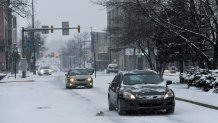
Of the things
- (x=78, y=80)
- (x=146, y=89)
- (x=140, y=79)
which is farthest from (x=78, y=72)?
(x=146, y=89)

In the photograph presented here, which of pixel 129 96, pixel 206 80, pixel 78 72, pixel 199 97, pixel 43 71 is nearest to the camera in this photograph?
pixel 129 96

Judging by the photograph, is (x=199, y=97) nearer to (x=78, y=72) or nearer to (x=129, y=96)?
(x=129, y=96)

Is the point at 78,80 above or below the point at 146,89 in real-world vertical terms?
below

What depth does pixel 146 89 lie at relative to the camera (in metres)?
17.9

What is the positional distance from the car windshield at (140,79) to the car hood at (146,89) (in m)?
0.57

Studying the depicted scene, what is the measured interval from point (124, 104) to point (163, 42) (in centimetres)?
2147

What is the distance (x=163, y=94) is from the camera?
702 inches

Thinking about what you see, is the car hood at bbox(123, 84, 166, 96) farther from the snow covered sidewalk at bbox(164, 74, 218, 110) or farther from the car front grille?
the snow covered sidewalk at bbox(164, 74, 218, 110)

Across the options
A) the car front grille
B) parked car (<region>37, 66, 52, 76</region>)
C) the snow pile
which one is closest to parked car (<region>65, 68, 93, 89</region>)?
the snow pile

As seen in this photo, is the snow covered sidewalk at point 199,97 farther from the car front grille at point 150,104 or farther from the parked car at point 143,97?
the car front grille at point 150,104

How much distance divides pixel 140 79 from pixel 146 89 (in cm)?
134

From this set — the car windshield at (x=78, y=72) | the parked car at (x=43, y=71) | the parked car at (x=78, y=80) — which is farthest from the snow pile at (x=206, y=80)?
the parked car at (x=43, y=71)

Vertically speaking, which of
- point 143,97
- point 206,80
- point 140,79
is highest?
point 140,79

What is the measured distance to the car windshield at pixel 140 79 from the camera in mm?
19031
